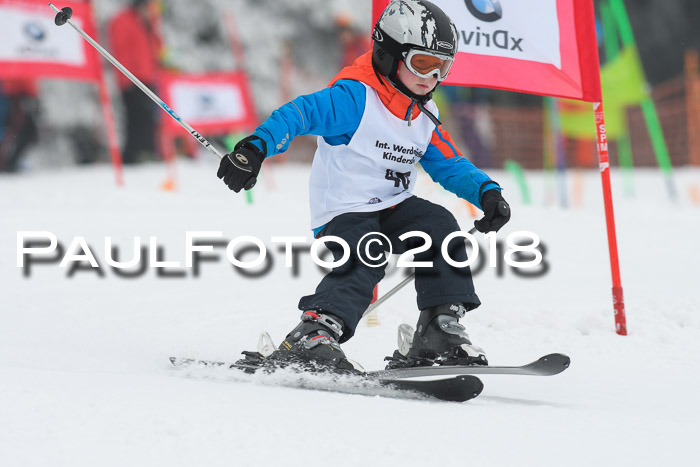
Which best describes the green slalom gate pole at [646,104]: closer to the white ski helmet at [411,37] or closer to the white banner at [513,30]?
the white banner at [513,30]

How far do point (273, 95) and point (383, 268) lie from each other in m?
12.6

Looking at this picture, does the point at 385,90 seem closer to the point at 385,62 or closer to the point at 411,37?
the point at 385,62

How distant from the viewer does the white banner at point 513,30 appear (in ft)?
14.3

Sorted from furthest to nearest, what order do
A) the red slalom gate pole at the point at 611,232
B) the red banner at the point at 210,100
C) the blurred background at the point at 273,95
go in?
the blurred background at the point at 273,95, the red banner at the point at 210,100, the red slalom gate pole at the point at 611,232

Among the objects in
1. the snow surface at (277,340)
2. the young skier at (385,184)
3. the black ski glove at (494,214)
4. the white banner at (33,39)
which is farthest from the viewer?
the white banner at (33,39)

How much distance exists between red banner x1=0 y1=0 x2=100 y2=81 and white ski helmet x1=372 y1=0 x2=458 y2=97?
5880 millimetres

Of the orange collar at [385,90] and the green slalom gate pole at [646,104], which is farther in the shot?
the green slalom gate pole at [646,104]

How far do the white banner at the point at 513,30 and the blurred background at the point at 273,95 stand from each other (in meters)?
4.92

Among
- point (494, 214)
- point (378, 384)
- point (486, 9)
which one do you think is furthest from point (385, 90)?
point (486, 9)

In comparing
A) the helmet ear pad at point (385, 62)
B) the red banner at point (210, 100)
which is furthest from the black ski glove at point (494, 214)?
the red banner at point (210, 100)

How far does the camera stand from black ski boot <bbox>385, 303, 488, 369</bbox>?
306cm

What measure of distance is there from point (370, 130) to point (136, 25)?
7.97 m

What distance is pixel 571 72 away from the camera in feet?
14.4

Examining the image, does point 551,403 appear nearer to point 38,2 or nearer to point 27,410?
point 27,410
